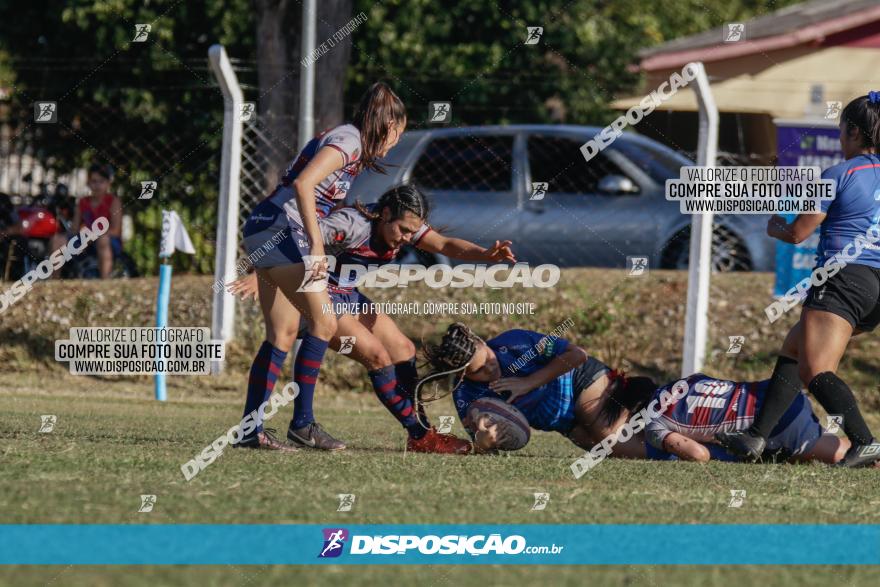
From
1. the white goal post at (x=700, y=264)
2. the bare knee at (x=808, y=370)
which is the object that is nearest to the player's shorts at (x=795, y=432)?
the bare knee at (x=808, y=370)

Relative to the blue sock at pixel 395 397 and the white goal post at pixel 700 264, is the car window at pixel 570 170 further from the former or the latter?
the blue sock at pixel 395 397

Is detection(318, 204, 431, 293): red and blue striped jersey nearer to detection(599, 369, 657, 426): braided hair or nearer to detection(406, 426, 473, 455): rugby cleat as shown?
detection(406, 426, 473, 455): rugby cleat

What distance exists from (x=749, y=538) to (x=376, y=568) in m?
1.49

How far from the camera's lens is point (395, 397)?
24.5 feet

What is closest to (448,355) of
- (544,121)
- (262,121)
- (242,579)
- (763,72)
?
(242,579)

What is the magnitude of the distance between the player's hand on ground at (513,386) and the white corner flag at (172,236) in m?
4.62

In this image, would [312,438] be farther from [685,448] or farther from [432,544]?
[432,544]

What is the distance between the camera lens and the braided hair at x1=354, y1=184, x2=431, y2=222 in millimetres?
7410

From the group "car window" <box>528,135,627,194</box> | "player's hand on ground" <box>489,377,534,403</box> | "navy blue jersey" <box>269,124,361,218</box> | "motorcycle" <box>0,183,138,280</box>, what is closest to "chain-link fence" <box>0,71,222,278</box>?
"motorcycle" <box>0,183,138,280</box>

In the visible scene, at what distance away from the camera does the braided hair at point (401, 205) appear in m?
7.41

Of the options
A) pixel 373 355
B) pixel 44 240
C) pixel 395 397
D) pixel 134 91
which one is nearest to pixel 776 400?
pixel 395 397

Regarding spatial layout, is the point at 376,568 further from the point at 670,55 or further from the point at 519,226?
the point at 670,55

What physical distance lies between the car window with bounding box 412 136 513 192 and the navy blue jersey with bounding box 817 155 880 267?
6.13 metres

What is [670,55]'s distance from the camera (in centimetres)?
2639
